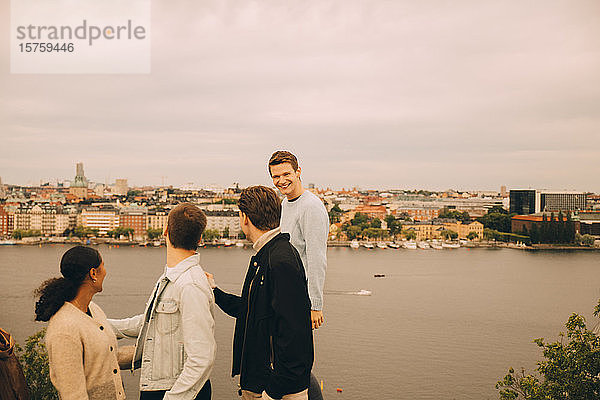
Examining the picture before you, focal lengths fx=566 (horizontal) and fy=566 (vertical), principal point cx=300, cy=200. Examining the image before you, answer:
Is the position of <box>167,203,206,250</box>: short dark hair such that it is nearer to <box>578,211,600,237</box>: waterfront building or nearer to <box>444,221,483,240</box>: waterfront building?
<box>444,221,483,240</box>: waterfront building

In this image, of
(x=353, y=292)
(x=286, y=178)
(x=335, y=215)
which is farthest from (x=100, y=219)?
(x=286, y=178)

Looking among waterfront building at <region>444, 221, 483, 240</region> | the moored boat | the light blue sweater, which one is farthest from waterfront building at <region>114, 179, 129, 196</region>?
the light blue sweater

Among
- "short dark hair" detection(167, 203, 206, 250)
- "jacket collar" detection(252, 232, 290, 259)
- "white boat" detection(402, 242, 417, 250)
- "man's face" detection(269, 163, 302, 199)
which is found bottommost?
"white boat" detection(402, 242, 417, 250)

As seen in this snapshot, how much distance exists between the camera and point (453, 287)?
20.7 m

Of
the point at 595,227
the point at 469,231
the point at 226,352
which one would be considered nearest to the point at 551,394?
the point at 226,352

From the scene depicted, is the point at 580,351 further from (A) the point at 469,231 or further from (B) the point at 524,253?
(A) the point at 469,231

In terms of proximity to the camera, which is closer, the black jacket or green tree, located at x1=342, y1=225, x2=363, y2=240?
the black jacket

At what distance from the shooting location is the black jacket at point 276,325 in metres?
1.14

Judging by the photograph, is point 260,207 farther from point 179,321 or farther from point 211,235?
point 211,235

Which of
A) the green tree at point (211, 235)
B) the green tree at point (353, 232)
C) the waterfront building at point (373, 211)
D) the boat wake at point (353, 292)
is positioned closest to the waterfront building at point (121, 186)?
the waterfront building at point (373, 211)

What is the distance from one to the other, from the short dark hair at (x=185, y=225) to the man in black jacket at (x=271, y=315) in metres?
0.10

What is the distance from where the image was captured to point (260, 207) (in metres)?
1.21

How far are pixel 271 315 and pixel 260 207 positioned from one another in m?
0.23

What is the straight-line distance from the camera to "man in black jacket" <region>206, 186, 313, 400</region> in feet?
3.76
